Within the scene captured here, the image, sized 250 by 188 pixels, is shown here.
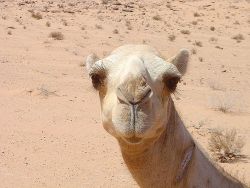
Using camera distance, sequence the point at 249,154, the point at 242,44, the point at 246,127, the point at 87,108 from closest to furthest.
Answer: the point at 249,154 → the point at 246,127 → the point at 87,108 → the point at 242,44

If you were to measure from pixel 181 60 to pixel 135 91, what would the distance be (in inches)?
25.7

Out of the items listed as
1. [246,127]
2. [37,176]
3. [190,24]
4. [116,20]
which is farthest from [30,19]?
[37,176]

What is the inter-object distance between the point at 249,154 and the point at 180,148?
614cm

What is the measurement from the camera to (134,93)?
255 centimetres

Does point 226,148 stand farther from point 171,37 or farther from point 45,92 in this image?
point 171,37

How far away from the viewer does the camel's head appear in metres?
2.56

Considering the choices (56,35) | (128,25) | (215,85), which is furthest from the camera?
(128,25)

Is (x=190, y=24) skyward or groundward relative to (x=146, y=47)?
groundward

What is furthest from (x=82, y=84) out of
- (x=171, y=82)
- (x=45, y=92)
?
(x=171, y=82)

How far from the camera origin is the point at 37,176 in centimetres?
770

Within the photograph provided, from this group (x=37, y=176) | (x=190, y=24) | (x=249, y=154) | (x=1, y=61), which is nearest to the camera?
(x=37, y=176)

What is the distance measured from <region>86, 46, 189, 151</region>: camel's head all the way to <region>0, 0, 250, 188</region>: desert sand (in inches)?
23.3

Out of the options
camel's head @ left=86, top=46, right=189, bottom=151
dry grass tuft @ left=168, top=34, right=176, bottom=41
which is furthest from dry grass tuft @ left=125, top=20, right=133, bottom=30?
camel's head @ left=86, top=46, right=189, bottom=151

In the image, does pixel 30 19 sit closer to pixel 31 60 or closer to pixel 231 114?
pixel 31 60
